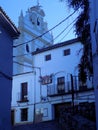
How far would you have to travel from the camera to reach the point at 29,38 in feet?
163

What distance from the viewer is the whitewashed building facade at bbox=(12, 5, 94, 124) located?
33.0m

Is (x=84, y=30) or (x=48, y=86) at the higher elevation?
(x=84, y=30)

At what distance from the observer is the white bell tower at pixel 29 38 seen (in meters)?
46.5

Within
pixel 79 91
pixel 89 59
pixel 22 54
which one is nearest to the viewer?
pixel 89 59

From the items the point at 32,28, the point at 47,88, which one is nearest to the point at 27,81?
the point at 47,88

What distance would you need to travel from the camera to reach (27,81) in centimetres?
3566

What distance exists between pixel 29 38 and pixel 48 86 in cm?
1670

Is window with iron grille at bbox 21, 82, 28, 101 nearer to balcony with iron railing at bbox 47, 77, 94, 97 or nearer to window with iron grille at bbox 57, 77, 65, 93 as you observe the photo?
balcony with iron railing at bbox 47, 77, 94, 97

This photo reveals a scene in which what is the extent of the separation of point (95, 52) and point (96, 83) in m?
1.17

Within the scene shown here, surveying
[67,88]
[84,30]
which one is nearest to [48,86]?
[67,88]

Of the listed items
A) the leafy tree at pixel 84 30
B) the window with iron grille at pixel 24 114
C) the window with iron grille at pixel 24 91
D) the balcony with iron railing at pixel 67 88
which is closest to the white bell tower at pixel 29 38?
the window with iron grille at pixel 24 91

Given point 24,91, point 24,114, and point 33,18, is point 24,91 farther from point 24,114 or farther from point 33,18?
point 33,18

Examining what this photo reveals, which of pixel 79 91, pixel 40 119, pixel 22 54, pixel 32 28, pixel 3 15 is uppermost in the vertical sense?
pixel 32 28

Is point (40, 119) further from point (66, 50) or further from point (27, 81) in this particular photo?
point (66, 50)
